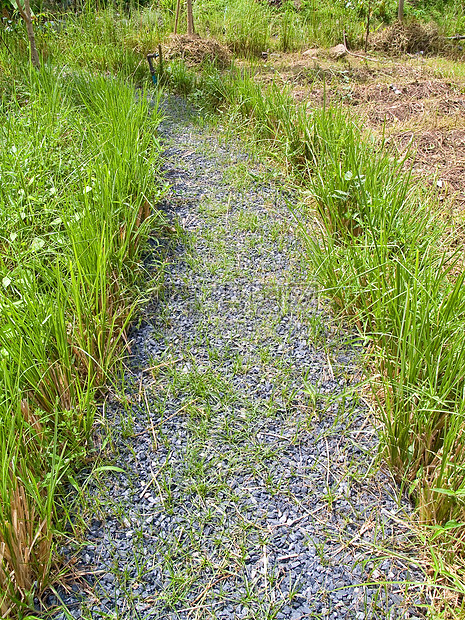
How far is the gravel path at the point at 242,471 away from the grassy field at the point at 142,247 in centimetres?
12

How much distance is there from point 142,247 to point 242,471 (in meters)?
1.33

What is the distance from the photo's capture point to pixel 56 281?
2.12 meters

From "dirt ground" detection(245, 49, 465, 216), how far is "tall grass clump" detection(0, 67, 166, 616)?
4.56ft

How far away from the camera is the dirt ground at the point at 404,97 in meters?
3.21

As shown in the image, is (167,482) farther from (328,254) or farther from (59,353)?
(328,254)

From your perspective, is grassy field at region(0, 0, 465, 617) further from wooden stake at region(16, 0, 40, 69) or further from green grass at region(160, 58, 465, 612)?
wooden stake at region(16, 0, 40, 69)

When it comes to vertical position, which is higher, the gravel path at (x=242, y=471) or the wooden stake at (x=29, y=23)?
the wooden stake at (x=29, y=23)

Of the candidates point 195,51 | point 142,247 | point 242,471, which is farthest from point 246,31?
point 242,471

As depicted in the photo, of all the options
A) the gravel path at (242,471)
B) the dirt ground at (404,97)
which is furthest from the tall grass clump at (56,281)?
the dirt ground at (404,97)

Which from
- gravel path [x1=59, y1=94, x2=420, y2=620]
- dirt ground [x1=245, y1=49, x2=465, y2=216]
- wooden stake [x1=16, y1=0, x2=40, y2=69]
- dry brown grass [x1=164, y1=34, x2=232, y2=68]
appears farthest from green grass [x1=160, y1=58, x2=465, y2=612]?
wooden stake [x1=16, y1=0, x2=40, y2=69]

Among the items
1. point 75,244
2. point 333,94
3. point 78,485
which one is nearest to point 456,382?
point 78,485

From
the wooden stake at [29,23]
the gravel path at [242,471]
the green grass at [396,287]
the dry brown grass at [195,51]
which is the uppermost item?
the wooden stake at [29,23]

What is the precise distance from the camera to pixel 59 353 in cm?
178

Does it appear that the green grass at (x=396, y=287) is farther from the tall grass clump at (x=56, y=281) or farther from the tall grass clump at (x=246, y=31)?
the tall grass clump at (x=246, y=31)
